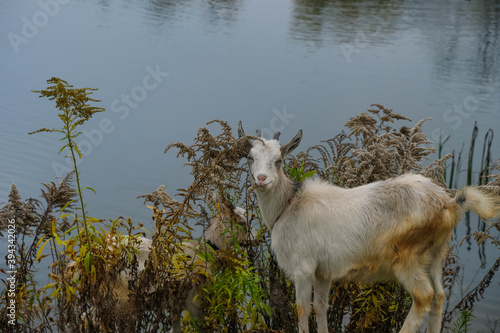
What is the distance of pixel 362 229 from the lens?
5973mm

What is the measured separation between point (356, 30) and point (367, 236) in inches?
1062

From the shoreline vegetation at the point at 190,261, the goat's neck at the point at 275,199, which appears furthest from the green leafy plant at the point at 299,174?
the goat's neck at the point at 275,199

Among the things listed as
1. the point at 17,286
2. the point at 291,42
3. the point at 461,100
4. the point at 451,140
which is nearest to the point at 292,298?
the point at 17,286

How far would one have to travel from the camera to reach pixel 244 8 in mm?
36688

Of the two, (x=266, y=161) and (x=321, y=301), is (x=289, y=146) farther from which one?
(x=321, y=301)

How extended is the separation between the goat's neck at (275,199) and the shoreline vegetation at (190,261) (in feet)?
0.82

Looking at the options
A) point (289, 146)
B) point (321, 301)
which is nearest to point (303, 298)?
point (321, 301)

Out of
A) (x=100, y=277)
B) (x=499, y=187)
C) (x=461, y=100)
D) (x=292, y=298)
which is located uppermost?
(x=499, y=187)

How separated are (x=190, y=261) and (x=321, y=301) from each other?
4.51ft

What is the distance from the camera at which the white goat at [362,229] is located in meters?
5.81

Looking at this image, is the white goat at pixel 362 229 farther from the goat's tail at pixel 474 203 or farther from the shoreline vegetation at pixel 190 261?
the shoreline vegetation at pixel 190 261

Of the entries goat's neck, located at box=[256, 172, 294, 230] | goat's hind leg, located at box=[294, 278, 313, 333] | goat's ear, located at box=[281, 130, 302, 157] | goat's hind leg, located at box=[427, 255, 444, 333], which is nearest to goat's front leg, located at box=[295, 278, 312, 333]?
goat's hind leg, located at box=[294, 278, 313, 333]

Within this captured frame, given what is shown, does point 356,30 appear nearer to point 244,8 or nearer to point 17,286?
point 244,8

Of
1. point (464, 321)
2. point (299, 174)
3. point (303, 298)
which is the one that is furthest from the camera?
point (299, 174)
